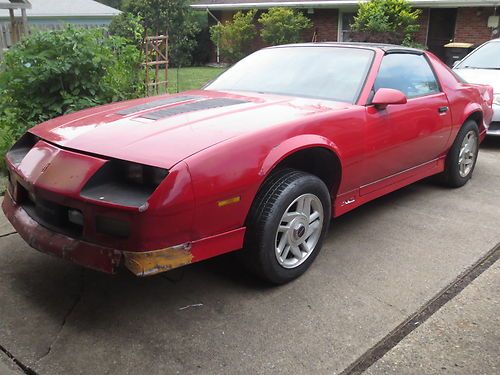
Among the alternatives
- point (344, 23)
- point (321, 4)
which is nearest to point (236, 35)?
point (321, 4)

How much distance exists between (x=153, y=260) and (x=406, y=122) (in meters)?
2.52

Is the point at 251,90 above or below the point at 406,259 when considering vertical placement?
above

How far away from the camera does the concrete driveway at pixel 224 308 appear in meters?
2.57

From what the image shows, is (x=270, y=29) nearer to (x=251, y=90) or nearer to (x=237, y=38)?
(x=237, y=38)

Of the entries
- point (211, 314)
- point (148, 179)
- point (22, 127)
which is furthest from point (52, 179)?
point (22, 127)

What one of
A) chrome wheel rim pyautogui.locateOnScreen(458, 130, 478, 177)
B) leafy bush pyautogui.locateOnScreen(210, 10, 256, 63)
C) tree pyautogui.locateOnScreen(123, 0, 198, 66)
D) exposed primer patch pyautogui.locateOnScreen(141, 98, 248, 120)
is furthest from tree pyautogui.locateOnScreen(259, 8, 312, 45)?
exposed primer patch pyautogui.locateOnScreen(141, 98, 248, 120)

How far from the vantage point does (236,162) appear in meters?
2.81

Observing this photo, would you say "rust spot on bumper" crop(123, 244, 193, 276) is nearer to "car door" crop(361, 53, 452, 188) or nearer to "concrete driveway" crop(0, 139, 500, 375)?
"concrete driveway" crop(0, 139, 500, 375)

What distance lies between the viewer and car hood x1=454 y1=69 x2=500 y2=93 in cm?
725

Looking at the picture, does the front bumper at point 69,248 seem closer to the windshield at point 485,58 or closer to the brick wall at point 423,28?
the windshield at point 485,58

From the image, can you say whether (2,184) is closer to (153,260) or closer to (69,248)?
(69,248)

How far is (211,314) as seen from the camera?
2959mm

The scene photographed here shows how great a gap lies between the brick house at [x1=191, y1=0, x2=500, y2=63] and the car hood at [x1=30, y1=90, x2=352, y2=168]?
44.3ft

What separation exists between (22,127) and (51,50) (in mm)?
846
